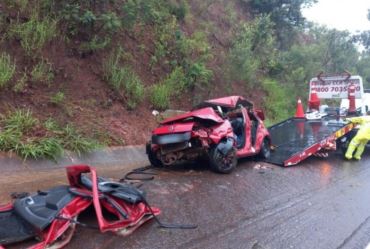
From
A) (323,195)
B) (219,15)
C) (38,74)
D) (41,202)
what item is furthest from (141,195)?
(219,15)

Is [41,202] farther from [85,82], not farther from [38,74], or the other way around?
[85,82]

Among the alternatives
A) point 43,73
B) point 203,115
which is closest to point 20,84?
point 43,73

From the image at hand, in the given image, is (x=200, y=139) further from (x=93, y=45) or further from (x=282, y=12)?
(x=282, y=12)

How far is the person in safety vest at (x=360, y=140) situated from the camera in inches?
369

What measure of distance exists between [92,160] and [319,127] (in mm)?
5440

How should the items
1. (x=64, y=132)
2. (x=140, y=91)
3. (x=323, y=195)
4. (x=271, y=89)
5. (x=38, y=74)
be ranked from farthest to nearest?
(x=271, y=89)
(x=140, y=91)
(x=38, y=74)
(x=64, y=132)
(x=323, y=195)

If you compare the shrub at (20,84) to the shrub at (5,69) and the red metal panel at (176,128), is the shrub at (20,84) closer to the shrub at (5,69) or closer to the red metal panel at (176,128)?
the shrub at (5,69)

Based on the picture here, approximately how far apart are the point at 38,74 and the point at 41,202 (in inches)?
194

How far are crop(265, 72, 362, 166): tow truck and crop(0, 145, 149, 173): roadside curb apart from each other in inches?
105

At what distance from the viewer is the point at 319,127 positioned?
10117 mm

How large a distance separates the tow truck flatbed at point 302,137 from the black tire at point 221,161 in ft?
4.62

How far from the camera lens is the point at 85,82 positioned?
961 cm

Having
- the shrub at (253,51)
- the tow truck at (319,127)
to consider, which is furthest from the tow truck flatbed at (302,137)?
the shrub at (253,51)

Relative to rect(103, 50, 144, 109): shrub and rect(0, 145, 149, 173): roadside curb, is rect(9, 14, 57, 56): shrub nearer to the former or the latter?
rect(103, 50, 144, 109): shrub
